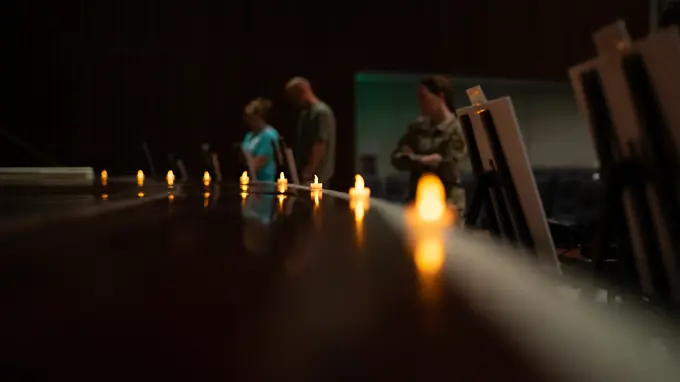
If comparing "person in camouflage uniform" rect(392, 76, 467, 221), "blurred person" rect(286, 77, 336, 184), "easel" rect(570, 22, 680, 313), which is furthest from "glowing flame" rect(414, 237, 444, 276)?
"blurred person" rect(286, 77, 336, 184)

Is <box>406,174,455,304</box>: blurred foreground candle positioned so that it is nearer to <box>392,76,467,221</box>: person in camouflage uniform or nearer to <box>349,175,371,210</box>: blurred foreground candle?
<box>349,175,371,210</box>: blurred foreground candle

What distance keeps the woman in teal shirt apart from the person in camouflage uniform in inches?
30.0

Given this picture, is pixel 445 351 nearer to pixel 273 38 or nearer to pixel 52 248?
pixel 52 248

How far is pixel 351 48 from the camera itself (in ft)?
21.0

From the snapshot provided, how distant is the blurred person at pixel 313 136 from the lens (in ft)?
11.3

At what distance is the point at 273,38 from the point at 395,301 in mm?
6046

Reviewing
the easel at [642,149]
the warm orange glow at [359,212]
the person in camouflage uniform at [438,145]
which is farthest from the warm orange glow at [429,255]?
the person in camouflage uniform at [438,145]

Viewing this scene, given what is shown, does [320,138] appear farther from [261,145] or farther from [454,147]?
[454,147]

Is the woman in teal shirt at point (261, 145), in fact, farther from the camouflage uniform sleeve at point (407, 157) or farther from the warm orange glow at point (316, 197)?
the warm orange glow at point (316, 197)

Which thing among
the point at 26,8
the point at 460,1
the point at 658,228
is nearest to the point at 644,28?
the point at 460,1

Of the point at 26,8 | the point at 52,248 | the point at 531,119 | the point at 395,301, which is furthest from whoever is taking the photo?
the point at 531,119

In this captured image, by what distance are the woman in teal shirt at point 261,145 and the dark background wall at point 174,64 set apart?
104 inches

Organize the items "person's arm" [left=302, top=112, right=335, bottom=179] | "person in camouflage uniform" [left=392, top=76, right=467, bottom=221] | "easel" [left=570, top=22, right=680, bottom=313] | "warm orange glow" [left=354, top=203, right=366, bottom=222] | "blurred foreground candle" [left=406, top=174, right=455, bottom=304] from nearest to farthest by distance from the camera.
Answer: "blurred foreground candle" [left=406, top=174, right=455, bottom=304]
"warm orange glow" [left=354, top=203, right=366, bottom=222]
"easel" [left=570, top=22, right=680, bottom=313]
"person in camouflage uniform" [left=392, top=76, right=467, bottom=221]
"person's arm" [left=302, top=112, right=335, bottom=179]

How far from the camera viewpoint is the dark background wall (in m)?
6.07
